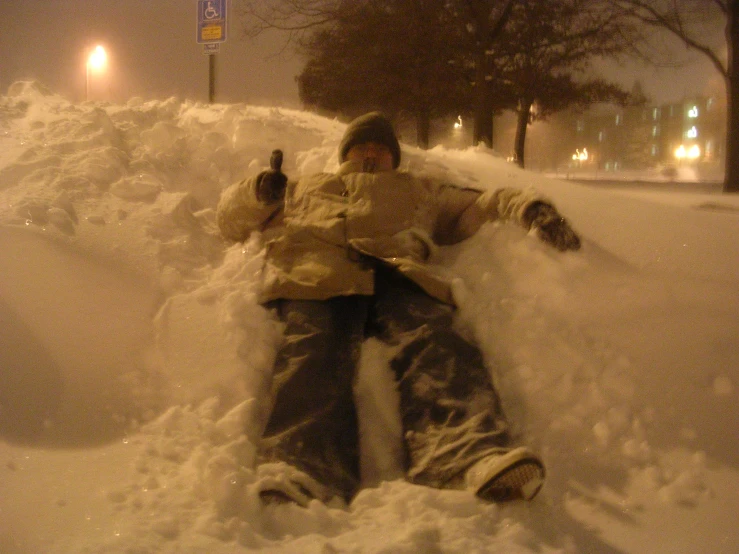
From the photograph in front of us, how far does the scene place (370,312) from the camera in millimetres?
3121

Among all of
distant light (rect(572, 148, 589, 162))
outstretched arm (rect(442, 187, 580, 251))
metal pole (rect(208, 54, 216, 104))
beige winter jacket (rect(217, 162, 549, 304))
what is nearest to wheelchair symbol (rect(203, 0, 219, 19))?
metal pole (rect(208, 54, 216, 104))

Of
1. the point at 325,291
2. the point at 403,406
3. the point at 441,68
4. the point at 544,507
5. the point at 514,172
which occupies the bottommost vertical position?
the point at 544,507

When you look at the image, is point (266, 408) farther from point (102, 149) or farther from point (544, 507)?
point (102, 149)

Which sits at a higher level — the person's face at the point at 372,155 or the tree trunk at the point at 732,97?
the tree trunk at the point at 732,97

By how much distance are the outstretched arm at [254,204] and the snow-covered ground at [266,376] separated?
13cm

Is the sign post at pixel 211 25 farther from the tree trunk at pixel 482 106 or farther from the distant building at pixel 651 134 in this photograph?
the distant building at pixel 651 134

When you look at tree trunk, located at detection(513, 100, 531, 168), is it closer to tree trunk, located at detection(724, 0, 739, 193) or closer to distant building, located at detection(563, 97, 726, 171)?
distant building, located at detection(563, 97, 726, 171)

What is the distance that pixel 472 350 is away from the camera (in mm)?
2752

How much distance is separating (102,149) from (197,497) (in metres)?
2.92

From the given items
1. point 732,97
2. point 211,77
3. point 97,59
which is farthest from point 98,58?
point 732,97

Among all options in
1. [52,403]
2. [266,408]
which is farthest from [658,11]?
[52,403]

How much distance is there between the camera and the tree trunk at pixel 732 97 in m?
6.68

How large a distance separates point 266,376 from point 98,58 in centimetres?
652

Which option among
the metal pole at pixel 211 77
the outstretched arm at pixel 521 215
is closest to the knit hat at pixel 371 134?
the outstretched arm at pixel 521 215
